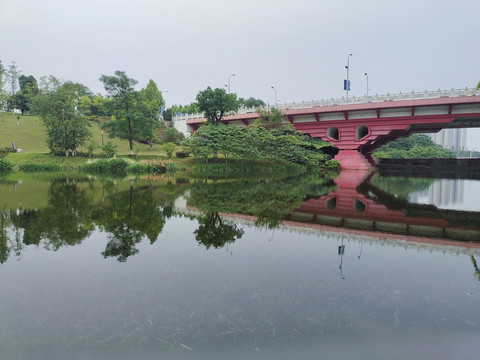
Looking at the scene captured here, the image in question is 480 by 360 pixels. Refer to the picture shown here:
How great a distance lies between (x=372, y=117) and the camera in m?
34.6

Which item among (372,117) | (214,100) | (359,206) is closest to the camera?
(359,206)

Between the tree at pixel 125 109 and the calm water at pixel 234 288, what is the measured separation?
29600mm

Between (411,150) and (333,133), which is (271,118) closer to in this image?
(333,133)

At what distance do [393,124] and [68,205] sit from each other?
32902 mm

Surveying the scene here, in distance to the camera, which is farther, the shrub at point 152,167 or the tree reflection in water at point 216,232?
the shrub at point 152,167

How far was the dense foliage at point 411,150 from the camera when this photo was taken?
6119cm

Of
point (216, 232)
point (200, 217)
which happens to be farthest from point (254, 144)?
point (216, 232)

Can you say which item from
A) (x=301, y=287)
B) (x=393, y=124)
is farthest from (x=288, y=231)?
(x=393, y=124)

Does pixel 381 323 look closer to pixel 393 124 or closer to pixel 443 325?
pixel 443 325

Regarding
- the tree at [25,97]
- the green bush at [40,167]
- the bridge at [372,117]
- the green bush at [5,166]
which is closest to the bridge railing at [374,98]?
the bridge at [372,117]

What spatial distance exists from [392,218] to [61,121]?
36.3m

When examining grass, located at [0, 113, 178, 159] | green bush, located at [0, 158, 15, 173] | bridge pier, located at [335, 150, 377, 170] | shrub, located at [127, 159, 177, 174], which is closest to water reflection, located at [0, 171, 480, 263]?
shrub, located at [127, 159, 177, 174]

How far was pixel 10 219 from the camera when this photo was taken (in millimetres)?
8734

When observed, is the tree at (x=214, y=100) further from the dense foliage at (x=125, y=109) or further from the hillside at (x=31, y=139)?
the hillside at (x=31, y=139)
